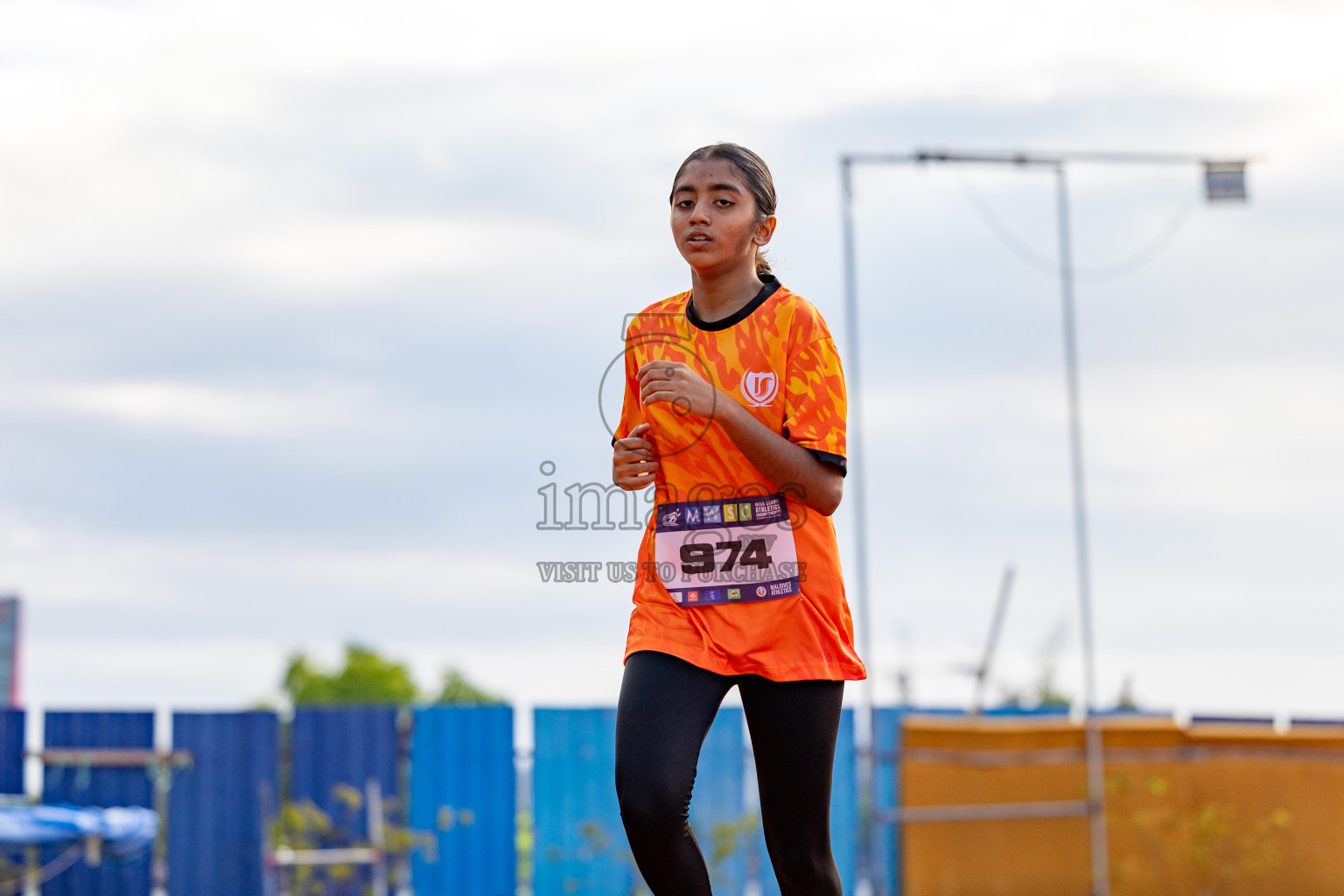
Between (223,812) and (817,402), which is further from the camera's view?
(223,812)

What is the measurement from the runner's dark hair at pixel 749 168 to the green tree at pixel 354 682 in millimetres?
50504

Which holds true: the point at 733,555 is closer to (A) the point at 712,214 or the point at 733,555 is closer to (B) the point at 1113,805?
(A) the point at 712,214

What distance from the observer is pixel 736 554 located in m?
2.79

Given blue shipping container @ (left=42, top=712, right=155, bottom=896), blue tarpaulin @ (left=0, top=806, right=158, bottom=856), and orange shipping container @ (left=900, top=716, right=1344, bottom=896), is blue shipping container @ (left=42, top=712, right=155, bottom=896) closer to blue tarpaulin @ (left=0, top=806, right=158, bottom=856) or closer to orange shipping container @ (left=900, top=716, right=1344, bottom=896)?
blue tarpaulin @ (left=0, top=806, right=158, bottom=856)

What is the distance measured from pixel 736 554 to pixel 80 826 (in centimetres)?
750

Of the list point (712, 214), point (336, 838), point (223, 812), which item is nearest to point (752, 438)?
point (712, 214)

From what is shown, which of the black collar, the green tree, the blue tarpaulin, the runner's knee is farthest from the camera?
the green tree

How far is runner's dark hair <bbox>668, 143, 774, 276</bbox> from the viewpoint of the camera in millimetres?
2926

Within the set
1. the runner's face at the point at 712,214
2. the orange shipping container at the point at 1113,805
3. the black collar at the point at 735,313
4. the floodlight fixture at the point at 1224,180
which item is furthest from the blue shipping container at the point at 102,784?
the floodlight fixture at the point at 1224,180

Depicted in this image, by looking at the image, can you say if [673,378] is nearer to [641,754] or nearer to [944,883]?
[641,754]

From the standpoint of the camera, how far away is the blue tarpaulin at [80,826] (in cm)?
877

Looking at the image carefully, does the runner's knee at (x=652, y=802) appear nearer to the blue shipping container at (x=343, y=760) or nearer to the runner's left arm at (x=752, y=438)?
the runner's left arm at (x=752, y=438)

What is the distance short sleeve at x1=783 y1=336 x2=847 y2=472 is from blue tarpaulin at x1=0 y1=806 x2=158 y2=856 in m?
7.60

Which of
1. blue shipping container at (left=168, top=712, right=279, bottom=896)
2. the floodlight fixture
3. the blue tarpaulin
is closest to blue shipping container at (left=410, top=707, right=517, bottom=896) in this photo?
blue shipping container at (left=168, top=712, right=279, bottom=896)
